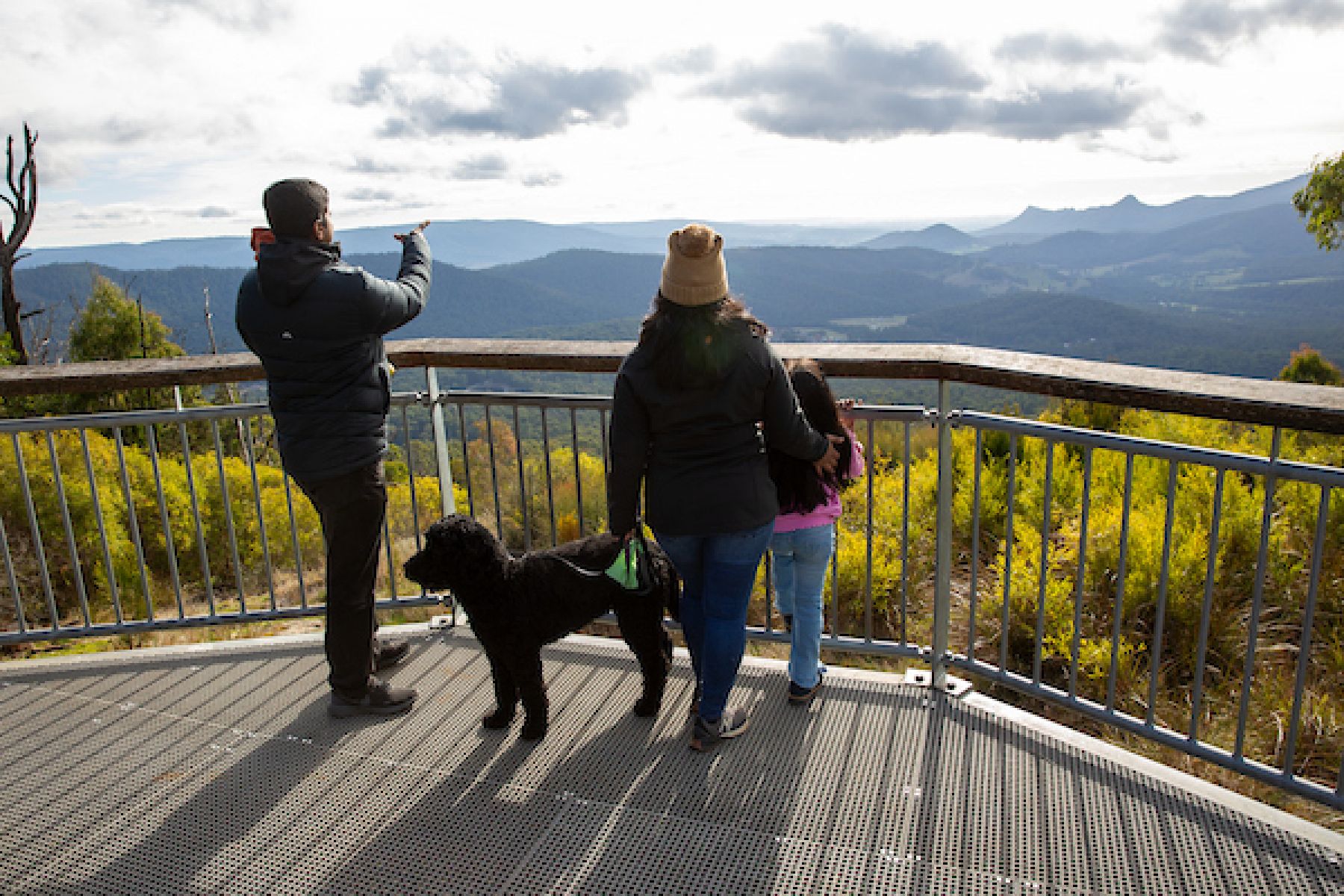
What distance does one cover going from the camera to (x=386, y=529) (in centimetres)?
377

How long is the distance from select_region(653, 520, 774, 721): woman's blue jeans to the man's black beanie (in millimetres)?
1593

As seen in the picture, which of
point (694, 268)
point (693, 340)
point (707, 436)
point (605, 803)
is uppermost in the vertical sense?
point (694, 268)

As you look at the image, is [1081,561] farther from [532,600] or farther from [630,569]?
[532,600]

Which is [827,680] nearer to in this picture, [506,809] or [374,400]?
[506,809]

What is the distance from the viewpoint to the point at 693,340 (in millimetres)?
2682

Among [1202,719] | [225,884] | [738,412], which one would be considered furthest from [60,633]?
[1202,719]

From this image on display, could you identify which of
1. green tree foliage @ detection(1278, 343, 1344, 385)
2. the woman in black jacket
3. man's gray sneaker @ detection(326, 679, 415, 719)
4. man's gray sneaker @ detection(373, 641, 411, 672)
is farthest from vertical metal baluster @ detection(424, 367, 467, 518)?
green tree foliage @ detection(1278, 343, 1344, 385)

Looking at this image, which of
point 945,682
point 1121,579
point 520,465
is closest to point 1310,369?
point 945,682

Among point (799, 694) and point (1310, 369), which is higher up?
point (799, 694)

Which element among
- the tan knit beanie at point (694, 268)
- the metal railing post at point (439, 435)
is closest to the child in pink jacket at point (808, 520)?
the tan knit beanie at point (694, 268)

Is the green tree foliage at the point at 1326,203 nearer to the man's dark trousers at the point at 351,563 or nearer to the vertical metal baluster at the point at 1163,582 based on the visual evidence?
the vertical metal baluster at the point at 1163,582

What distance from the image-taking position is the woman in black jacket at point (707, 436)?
8.80 feet

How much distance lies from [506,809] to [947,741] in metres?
1.60

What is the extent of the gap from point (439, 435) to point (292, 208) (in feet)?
4.93
